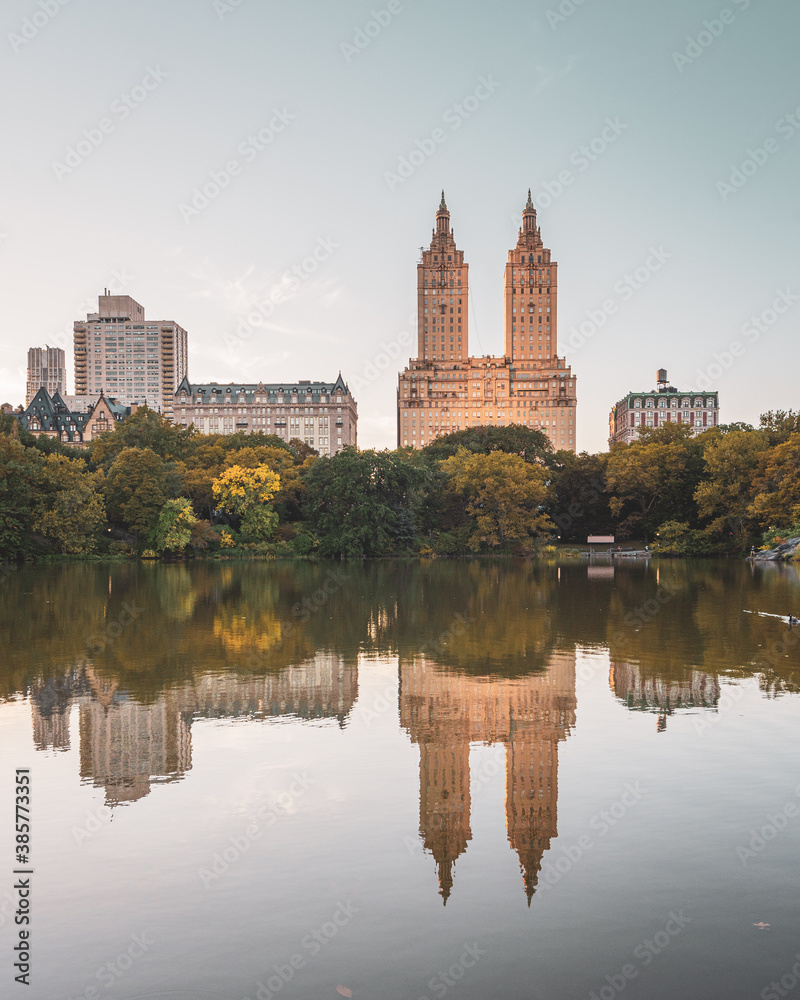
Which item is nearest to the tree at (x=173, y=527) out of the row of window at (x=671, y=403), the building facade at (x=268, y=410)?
the building facade at (x=268, y=410)

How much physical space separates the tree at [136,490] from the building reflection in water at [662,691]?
164ft

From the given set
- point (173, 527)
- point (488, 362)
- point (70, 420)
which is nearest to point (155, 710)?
point (173, 527)

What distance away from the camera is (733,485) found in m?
64.2

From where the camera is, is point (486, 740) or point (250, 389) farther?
point (250, 389)

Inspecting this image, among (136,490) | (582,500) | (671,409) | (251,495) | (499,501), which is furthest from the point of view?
(671,409)

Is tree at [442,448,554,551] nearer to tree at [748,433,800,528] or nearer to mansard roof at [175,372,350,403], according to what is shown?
tree at [748,433,800,528]

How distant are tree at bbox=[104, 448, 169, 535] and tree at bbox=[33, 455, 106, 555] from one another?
3206 mm

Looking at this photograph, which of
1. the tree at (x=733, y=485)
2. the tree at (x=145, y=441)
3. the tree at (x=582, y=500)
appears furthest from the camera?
the tree at (x=582, y=500)

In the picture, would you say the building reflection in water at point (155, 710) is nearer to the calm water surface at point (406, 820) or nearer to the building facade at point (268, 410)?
the calm water surface at point (406, 820)

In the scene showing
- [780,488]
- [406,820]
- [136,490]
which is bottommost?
[406,820]

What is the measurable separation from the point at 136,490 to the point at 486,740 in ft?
175

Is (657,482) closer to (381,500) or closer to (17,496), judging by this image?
(381,500)

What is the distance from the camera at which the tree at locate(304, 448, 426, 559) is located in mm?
61531

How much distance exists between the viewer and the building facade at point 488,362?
608 feet
